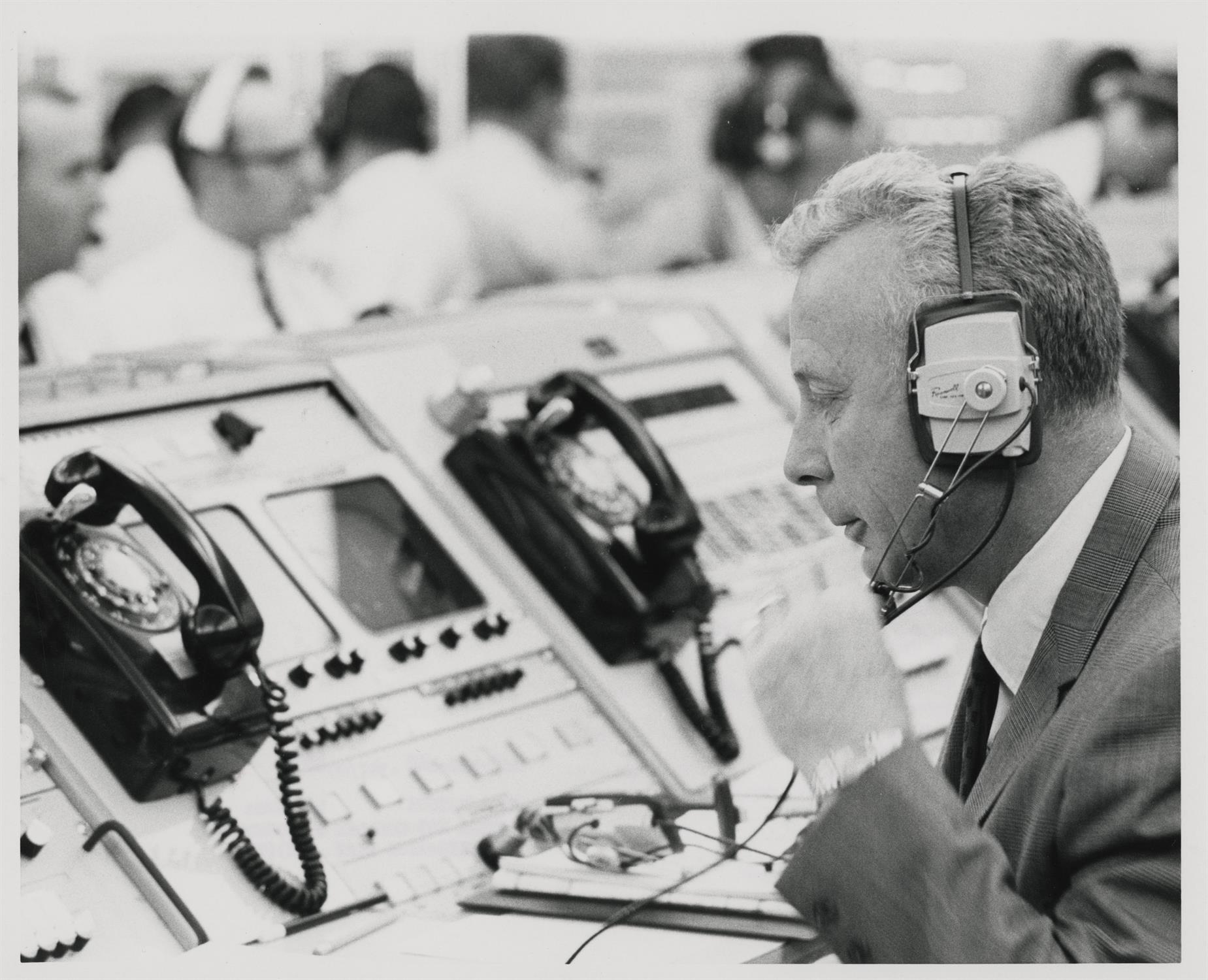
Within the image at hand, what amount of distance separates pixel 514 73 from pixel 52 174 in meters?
2.29

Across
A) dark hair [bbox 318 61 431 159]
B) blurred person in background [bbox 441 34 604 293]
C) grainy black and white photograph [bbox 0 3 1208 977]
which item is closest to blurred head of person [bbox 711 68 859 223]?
blurred person in background [bbox 441 34 604 293]

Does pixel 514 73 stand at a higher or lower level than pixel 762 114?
higher

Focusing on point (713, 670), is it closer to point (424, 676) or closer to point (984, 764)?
point (424, 676)

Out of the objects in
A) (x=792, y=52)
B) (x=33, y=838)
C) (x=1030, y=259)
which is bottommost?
(x=33, y=838)

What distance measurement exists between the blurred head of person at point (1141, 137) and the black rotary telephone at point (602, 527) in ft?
8.34

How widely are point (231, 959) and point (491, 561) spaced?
33.5 inches

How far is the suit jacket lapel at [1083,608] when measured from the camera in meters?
1.17

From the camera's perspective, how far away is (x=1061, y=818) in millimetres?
1067

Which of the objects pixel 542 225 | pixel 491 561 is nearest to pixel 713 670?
pixel 491 561

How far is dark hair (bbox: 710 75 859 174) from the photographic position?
5328mm

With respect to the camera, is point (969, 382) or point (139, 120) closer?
point (969, 382)

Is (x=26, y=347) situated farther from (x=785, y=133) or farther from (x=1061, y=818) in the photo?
(x=785, y=133)

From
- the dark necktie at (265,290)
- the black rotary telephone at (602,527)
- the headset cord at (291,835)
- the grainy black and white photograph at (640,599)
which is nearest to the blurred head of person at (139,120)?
the dark necktie at (265,290)

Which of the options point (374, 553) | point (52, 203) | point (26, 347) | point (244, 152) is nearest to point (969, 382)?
point (374, 553)
